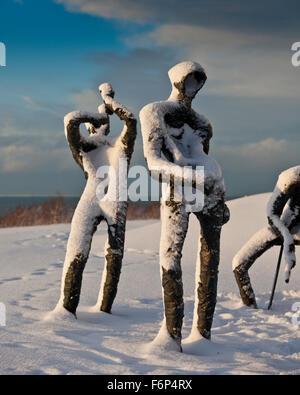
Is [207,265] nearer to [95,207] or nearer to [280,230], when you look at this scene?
[95,207]

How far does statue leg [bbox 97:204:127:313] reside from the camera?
14.0ft

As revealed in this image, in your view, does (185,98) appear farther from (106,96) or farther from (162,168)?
(106,96)

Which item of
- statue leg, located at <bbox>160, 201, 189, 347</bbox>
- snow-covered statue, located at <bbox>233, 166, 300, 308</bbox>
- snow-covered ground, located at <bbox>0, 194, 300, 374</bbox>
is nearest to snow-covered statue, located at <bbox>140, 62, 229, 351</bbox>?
statue leg, located at <bbox>160, 201, 189, 347</bbox>

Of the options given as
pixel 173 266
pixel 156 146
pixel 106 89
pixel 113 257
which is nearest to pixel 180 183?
pixel 156 146

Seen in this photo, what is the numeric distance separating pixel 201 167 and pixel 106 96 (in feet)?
4.76

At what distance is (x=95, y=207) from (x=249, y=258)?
6.07 feet

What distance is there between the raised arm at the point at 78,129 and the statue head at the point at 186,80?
1.01m

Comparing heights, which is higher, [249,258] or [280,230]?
[280,230]

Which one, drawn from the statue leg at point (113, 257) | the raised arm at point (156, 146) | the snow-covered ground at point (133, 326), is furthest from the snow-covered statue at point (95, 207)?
the raised arm at point (156, 146)

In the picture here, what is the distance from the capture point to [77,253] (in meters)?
4.17

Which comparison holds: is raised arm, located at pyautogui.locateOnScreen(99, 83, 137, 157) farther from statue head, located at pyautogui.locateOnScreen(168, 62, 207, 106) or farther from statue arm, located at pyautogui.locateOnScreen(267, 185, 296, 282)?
statue arm, located at pyautogui.locateOnScreen(267, 185, 296, 282)

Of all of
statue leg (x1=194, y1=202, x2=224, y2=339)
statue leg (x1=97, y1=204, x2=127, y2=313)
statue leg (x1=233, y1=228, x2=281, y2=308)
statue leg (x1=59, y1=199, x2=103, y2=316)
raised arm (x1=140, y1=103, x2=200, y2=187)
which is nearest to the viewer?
raised arm (x1=140, y1=103, x2=200, y2=187)

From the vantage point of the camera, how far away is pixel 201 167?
340cm

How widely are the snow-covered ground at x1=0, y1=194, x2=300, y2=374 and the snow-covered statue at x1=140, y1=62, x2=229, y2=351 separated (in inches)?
12.2
